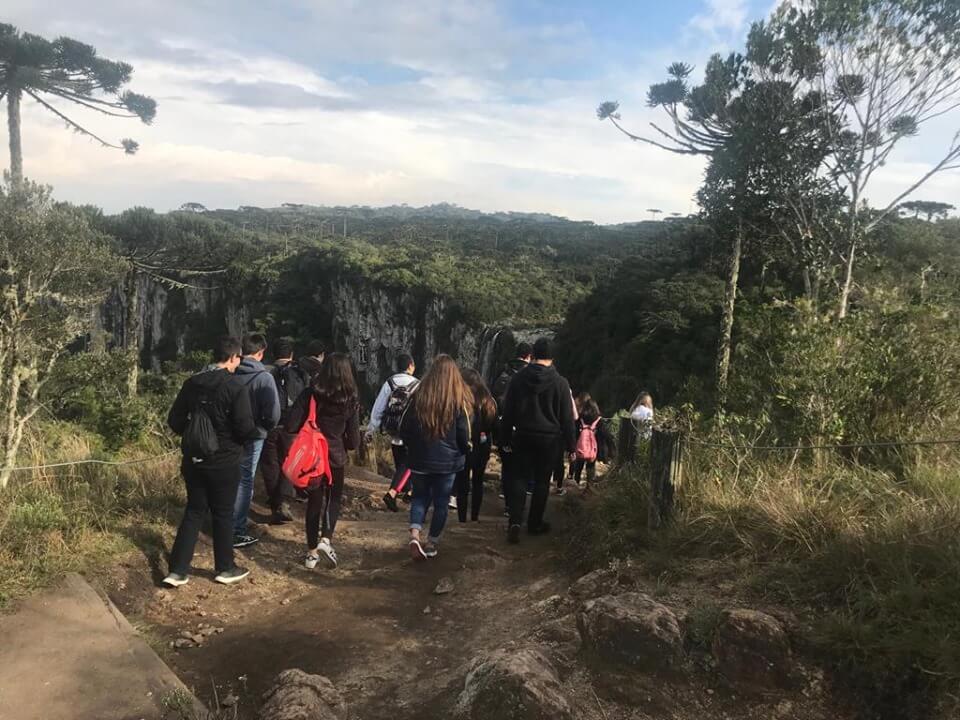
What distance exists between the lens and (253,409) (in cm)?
427

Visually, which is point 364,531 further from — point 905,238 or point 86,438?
point 905,238

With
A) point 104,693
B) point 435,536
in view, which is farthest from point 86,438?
point 104,693

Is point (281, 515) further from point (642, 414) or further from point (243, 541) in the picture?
point (642, 414)

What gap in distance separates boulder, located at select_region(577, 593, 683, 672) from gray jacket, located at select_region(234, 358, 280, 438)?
8.18 ft

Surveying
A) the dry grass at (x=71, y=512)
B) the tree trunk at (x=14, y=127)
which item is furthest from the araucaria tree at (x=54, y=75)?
the dry grass at (x=71, y=512)

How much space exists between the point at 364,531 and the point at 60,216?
895cm

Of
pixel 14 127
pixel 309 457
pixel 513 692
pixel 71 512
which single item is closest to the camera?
pixel 513 692

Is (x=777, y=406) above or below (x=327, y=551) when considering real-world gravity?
above

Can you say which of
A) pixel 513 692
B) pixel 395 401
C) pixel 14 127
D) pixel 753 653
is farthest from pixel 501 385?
pixel 14 127

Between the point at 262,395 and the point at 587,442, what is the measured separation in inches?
154

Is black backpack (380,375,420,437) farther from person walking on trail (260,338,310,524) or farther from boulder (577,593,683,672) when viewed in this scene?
boulder (577,593,683,672)

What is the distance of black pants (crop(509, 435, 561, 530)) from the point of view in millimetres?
4824

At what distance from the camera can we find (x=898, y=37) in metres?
12.4

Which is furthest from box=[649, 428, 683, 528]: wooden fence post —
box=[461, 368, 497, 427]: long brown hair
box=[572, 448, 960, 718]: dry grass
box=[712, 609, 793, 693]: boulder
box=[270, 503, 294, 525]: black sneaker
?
box=[270, 503, 294, 525]: black sneaker
